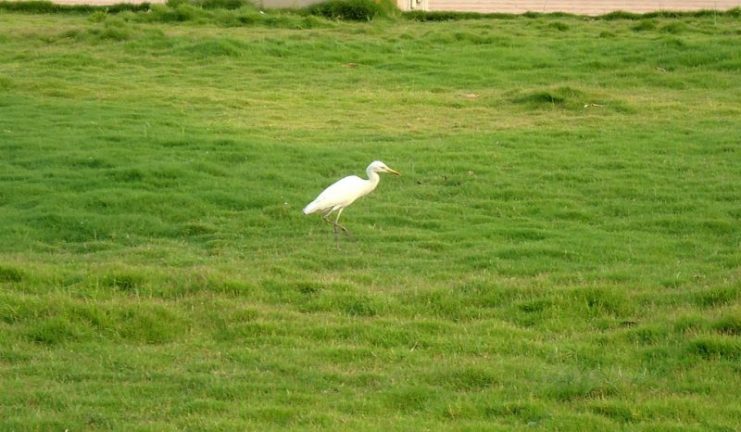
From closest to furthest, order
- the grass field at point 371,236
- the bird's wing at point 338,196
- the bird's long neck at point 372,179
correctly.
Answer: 1. the grass field at point 371,236
2. the bird's wing at point 338,196
3. the bird's long neck at point 372,179

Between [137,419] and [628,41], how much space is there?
19101mm

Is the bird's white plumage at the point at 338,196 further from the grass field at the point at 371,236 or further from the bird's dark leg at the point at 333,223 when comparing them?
the grass field at the point at 371,236

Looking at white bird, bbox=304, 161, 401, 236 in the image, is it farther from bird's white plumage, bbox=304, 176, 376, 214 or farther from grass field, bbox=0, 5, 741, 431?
grass field, bbox=0, 5, 741, 431

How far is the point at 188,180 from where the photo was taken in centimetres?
1391

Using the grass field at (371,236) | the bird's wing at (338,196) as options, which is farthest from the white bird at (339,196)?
the grass field at (371,236)

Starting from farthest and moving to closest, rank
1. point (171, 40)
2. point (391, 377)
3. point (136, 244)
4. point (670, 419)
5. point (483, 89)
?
point (171, 40) → point (483, 89) → point (136, 244) → point (391, 377) → point (670, 419)

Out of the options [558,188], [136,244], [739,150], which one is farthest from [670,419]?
[739,150]

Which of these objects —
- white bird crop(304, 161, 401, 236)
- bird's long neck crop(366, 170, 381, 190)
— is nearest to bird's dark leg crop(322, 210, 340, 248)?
white bird crop(304, 161, 401, 236)

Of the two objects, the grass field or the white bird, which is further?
the white bird

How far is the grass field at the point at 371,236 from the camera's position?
7.21 metres

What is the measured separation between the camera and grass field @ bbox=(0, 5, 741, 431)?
23.7 ft

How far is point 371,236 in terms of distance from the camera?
12047 mm

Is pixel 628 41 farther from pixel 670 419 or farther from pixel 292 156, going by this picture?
pixel 670 419

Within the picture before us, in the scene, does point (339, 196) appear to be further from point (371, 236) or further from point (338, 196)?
point (371, 236)
